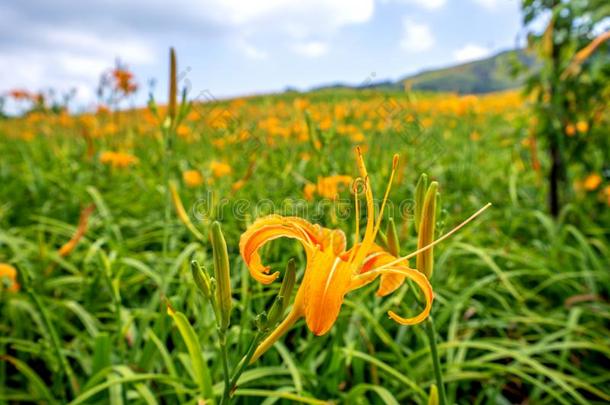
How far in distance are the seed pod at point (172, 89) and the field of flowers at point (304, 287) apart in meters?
0.02

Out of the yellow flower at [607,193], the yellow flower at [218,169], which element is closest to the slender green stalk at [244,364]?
the yellow flower at [218,169]

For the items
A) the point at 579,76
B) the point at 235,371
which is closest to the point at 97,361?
the point at 235,371

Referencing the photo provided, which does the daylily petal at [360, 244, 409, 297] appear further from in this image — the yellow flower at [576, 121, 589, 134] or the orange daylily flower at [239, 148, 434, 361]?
the yellow flower at [576, 121, 589, 134]

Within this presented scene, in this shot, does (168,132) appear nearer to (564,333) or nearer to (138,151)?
(564,333)

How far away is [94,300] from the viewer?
1.83 metres

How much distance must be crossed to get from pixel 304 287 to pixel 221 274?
12cm

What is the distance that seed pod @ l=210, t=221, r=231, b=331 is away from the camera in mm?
647

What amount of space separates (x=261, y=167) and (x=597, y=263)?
64.7 inches

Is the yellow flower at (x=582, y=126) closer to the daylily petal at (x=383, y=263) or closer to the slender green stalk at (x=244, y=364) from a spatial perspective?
the daylily petal at (x=383, y=263)

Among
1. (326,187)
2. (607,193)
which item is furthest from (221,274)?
(607,193)

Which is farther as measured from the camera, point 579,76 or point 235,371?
point 579,76

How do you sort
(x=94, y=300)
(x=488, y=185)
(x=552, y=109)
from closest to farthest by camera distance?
(x=94, y=300) → (x=552, y=109) → (x=488, y=185)

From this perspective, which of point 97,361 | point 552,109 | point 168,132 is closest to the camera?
point 97,361

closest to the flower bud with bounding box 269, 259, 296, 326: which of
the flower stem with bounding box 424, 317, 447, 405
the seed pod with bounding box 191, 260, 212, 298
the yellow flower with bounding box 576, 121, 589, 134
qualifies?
the seed pod with bounding box 191, 260, 212, 298
